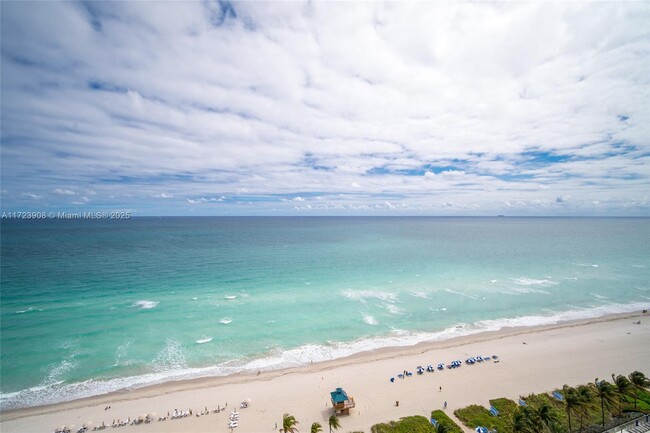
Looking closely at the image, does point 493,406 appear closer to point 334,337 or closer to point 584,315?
point 334,337

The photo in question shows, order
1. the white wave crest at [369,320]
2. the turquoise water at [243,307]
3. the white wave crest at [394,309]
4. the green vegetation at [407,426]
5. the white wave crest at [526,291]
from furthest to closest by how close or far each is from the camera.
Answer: the white wave crest at [526,291] → the white wave crest at [394,309] → the white wave crest at [369,320] → the turquoise water at [243,307] → the green vegetation at [407,426]

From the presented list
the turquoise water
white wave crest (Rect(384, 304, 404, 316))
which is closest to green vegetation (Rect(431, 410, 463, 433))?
the turquoise water

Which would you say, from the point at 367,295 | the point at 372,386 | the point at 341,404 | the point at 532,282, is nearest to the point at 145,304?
the point at 367,295

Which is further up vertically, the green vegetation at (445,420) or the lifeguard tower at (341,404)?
the lifeguard tower at (341,404)

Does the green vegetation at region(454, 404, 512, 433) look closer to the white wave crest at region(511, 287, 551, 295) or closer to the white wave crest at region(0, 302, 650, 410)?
the white wave crest at region(0, 302, 650, 410)

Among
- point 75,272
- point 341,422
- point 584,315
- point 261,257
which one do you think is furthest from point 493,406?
point 75,272

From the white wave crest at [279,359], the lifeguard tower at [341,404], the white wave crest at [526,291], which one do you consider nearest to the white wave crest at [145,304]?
the white wave crest at [279,359]

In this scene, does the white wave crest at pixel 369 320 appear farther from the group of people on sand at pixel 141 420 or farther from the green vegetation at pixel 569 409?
the group of people on sand at pixel 141 420
